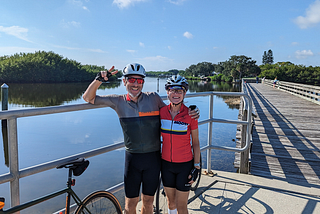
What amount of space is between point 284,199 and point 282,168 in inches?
101

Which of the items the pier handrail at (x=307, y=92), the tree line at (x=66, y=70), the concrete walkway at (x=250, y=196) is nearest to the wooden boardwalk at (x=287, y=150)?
the concrete walkway at (x=250, y=196)

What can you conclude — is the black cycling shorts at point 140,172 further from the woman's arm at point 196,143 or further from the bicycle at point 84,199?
the woman's arm at point 196,143

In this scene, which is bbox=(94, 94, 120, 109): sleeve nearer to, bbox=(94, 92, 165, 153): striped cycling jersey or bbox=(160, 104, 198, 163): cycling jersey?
bbox=(94, 92, 165, 153): striped cycling jersey

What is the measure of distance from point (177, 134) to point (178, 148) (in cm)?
14

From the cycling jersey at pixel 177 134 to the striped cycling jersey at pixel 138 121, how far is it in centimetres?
8

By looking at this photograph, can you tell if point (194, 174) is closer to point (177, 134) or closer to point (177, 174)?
point (177, 174)

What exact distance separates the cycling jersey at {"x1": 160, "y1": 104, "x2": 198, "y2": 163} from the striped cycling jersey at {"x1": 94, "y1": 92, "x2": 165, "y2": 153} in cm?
8

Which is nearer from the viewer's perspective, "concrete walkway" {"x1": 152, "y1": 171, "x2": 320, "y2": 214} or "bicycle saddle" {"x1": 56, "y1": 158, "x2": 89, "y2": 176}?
"bicycle saddle" {"x1": 56, "y1": 158, "x2": 89, "y2": 176}

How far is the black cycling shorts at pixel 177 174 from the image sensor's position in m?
2.35

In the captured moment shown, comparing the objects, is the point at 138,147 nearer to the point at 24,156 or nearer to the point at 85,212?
the point at 85,212

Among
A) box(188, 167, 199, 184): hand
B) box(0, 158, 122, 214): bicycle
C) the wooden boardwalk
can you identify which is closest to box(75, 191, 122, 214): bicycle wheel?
box(0, 158, 122, 214): bicycle

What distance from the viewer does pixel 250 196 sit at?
357 cm

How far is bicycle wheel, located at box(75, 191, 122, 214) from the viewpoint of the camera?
218cm

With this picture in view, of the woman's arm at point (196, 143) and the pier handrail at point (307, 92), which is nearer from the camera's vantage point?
the woman's arm at point (196, 143)
